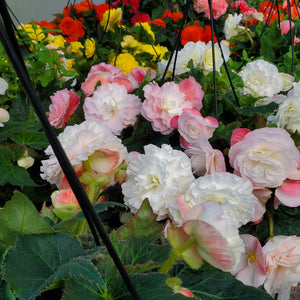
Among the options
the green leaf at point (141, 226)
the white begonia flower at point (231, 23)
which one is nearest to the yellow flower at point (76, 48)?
the white begonia flower at point (231, 23)

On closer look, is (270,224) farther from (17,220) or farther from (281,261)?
(17,220)

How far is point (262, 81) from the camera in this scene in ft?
3.22

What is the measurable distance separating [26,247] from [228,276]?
0.22 m

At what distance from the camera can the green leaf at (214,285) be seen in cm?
41

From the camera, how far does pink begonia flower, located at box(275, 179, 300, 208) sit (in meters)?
0.61

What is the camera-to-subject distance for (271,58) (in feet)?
4.49

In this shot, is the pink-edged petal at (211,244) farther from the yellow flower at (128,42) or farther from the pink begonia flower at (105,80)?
the yellow flower at (128,42)

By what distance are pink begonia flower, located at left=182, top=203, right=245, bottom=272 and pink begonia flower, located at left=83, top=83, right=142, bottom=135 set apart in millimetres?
353

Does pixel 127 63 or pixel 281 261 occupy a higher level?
pixel 127 63

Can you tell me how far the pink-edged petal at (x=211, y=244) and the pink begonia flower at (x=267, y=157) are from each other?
231 millimetres

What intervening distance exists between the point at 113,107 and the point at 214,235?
0.40 meters

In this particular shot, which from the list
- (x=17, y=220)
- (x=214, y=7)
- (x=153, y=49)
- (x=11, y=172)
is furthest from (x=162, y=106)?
(x=214, y=7)

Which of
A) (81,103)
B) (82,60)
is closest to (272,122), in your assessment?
(81,103)

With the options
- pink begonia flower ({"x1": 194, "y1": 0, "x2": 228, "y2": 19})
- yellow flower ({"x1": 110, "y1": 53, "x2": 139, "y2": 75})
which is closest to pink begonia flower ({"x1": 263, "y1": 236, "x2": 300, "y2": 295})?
yellow flower ({"x1": 110, "y1": 53, "x2": 139, "y2": 75})
